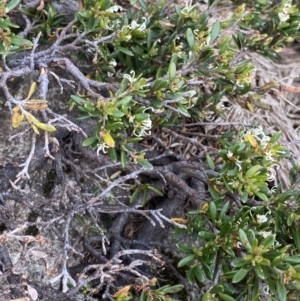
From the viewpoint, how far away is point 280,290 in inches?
64.5

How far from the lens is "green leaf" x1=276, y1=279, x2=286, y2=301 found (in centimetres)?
163

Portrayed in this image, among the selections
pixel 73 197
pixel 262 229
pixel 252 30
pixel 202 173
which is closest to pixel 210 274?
pixel 262 229

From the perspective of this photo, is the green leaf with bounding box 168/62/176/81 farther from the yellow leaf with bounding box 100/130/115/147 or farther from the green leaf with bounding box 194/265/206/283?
the green leaf with bounding box 194/265/206/283

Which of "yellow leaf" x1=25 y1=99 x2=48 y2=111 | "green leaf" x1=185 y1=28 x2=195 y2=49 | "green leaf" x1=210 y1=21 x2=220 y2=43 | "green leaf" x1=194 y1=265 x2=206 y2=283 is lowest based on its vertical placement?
"green leaf" x1=194 y1=265 x2=206 y2=283

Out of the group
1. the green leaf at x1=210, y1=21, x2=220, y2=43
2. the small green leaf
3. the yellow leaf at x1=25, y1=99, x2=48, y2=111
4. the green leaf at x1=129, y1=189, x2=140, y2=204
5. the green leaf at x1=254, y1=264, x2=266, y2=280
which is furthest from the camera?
the green leaf at x1=129, y1=189, x2=140, y2=204

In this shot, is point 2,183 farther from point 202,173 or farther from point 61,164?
point 202,173

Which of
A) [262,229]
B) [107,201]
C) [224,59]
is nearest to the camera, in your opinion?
[262,229]

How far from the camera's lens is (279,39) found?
243cm

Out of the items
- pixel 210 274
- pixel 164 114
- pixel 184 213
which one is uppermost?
pixel 164 114

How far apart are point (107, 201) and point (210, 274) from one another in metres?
0.69

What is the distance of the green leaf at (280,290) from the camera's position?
5.35ft

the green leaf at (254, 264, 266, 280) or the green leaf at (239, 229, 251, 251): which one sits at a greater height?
the green leaf at (239, 229, 251, 251)

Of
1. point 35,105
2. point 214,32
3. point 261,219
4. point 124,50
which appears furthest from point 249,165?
point 35,105

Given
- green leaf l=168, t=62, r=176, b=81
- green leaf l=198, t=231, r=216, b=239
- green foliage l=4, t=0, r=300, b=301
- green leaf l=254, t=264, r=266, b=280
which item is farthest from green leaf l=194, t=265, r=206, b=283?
green leaf l=168, t=62, r=176, b=81
